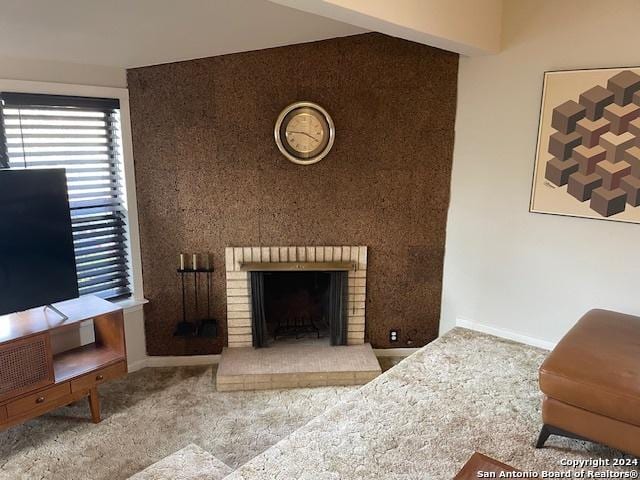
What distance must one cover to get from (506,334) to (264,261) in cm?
194

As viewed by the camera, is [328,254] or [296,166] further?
[328,254]

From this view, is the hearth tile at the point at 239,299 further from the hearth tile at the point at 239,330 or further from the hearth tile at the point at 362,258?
the hearth tile at the point at 362,258

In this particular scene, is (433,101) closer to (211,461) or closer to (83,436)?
(211,461)

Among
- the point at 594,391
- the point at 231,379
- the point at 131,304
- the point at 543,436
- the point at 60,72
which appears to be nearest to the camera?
the point at 594,391

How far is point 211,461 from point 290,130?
2.34 metres

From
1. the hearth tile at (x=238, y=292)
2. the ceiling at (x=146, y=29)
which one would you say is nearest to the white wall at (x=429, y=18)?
the ceiling at (x=146, y=29)

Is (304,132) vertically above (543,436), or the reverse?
(304,132)

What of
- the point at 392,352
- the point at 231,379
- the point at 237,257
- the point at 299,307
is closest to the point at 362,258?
the point at 299,307

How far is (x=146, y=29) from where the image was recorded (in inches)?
108

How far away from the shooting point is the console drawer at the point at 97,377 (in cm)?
302

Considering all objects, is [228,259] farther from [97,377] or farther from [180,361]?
[97,377]

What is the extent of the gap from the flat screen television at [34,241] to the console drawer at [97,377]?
0.52 m

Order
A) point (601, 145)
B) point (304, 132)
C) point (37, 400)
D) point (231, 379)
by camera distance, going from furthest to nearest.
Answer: point (304, 132)
point (231, 379)
point (601, 145)
point (37, 400)

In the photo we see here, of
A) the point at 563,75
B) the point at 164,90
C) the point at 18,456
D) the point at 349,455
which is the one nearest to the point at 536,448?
the point at 349,455
